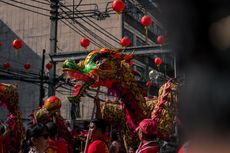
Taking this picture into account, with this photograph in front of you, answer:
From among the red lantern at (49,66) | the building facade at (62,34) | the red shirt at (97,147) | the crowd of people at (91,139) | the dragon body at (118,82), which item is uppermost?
the building facade at (62,34)

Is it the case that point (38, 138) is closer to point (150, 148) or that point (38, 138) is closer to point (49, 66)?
point (150, 148)

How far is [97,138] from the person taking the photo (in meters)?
4.13

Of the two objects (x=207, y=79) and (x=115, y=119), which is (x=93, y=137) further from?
(x=207, y=79)

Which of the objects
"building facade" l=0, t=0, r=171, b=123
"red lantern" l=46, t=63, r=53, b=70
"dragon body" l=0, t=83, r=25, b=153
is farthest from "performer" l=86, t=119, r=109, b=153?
"building facade" l=0, t=0, r=171, b=123

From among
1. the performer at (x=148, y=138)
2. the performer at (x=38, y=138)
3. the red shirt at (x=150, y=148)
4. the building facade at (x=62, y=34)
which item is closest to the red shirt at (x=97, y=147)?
the performer at (x=148, y=138)

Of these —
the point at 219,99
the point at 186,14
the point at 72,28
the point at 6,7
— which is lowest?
the point at 219,99

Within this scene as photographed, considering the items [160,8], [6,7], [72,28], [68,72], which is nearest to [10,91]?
[68,72]

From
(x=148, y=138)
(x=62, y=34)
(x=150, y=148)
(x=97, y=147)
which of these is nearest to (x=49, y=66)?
(x=62, y=34)

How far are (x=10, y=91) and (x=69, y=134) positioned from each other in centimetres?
161

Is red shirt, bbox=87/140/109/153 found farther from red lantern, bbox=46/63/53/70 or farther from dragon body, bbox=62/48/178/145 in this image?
red lantern, bbox=46/63/53/70

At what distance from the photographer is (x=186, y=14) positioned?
3.20ft

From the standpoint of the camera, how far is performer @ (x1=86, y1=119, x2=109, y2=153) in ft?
13.0

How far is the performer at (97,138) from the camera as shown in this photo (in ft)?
13.0

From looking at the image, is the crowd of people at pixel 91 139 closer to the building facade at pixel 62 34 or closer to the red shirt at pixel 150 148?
the red shirt at pixel 150 148
